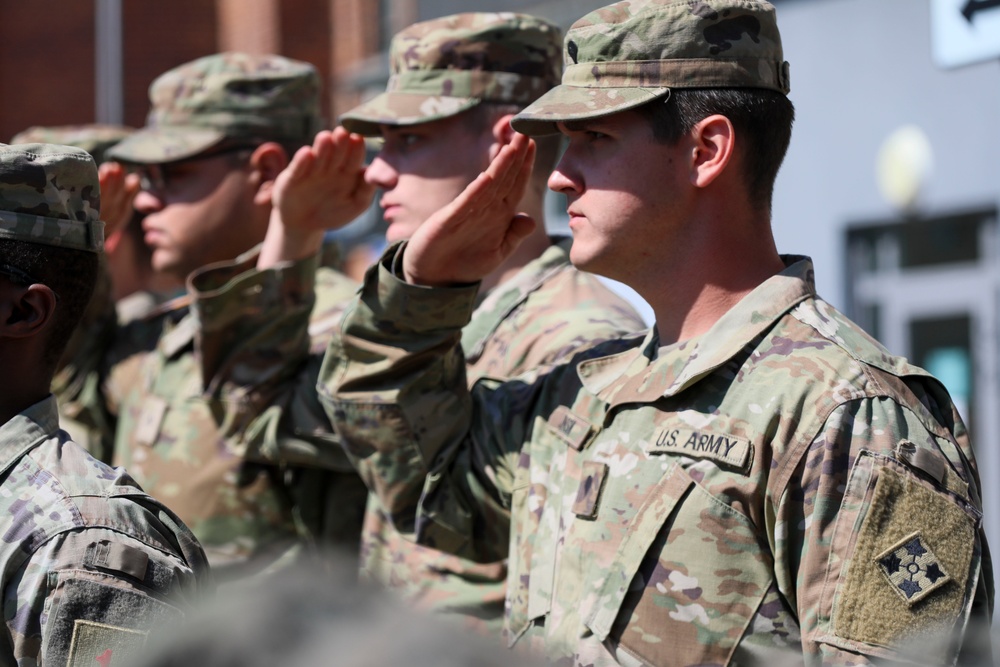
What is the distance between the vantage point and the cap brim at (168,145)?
4.27 meters

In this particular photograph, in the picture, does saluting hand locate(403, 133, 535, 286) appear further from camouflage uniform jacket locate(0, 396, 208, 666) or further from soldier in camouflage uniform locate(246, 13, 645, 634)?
camouflage uniform jacket locate(0, 396, 208, 666)

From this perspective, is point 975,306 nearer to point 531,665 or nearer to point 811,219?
point 811,219

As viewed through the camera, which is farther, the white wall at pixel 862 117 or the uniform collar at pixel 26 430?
the white wall at pixel 862 117

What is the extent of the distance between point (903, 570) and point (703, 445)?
0.39 meters

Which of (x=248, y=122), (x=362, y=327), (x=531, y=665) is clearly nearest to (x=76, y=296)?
(x=362, y=327)

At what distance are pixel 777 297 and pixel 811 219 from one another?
19.9ft

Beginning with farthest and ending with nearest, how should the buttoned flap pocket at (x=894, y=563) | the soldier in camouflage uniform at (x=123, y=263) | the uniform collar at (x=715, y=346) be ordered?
the soldier in camouflage uniform at (x=123, y=263) < the uniform collar at (x=715, y=346) < the buttoned flap pocket at (x=894, y=563)

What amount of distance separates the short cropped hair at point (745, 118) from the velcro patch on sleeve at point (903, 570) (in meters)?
0.72

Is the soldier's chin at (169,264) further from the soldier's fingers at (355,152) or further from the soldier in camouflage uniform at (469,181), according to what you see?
the soldier's fingers at (355,152)

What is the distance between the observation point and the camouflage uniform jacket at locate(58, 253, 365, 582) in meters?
3.71

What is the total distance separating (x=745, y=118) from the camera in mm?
2566

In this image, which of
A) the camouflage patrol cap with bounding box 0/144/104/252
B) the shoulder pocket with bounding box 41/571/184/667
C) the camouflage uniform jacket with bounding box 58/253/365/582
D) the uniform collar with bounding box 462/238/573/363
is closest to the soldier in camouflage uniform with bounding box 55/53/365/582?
the camouflage uniform jacket with bounding box 58/253/365/582

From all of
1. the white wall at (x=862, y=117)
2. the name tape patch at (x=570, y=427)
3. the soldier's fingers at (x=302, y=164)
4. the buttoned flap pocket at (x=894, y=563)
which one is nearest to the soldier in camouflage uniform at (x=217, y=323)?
the soldier's fingers at (x=302, y=164)

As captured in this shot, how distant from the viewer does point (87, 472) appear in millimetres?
2225
